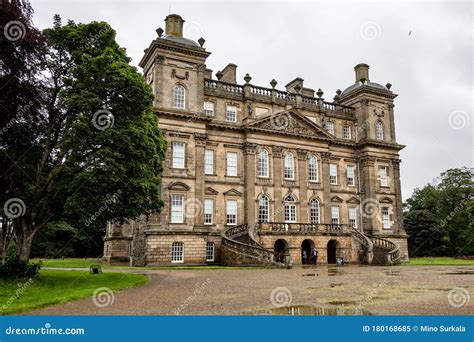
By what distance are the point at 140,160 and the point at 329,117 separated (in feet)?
95.4

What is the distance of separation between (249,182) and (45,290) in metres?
23.3

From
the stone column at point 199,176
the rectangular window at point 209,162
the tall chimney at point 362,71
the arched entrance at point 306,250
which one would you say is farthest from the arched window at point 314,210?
the tall chimney at point 362,71

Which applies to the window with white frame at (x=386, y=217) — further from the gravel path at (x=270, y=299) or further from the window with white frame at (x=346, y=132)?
the gravel path at (x=270, y=299)

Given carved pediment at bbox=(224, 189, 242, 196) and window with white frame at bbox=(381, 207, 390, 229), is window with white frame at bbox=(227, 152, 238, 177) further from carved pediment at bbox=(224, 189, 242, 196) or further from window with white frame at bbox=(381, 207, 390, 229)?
window with white frame at bbox=(381, 207, 390, 229)

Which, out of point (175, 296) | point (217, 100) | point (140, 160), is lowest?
point (175, 296)

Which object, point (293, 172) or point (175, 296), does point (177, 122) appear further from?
point (175, 296)

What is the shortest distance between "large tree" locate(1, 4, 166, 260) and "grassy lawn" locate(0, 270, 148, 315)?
2020 millimetres

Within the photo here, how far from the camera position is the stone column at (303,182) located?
39.0 metres

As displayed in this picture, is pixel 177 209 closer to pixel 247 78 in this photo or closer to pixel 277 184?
pixel 277 184

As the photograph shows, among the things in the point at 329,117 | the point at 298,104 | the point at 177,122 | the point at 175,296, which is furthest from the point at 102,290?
the point at 329,117

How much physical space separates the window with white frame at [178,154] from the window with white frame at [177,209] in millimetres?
2570

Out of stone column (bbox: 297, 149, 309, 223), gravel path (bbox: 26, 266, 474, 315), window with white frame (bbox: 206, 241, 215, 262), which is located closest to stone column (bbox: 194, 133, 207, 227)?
window with white frame (bbox: 206, 241, 215, 262)

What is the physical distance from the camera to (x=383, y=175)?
44750 millimetres

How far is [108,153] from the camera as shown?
17.5 meters
